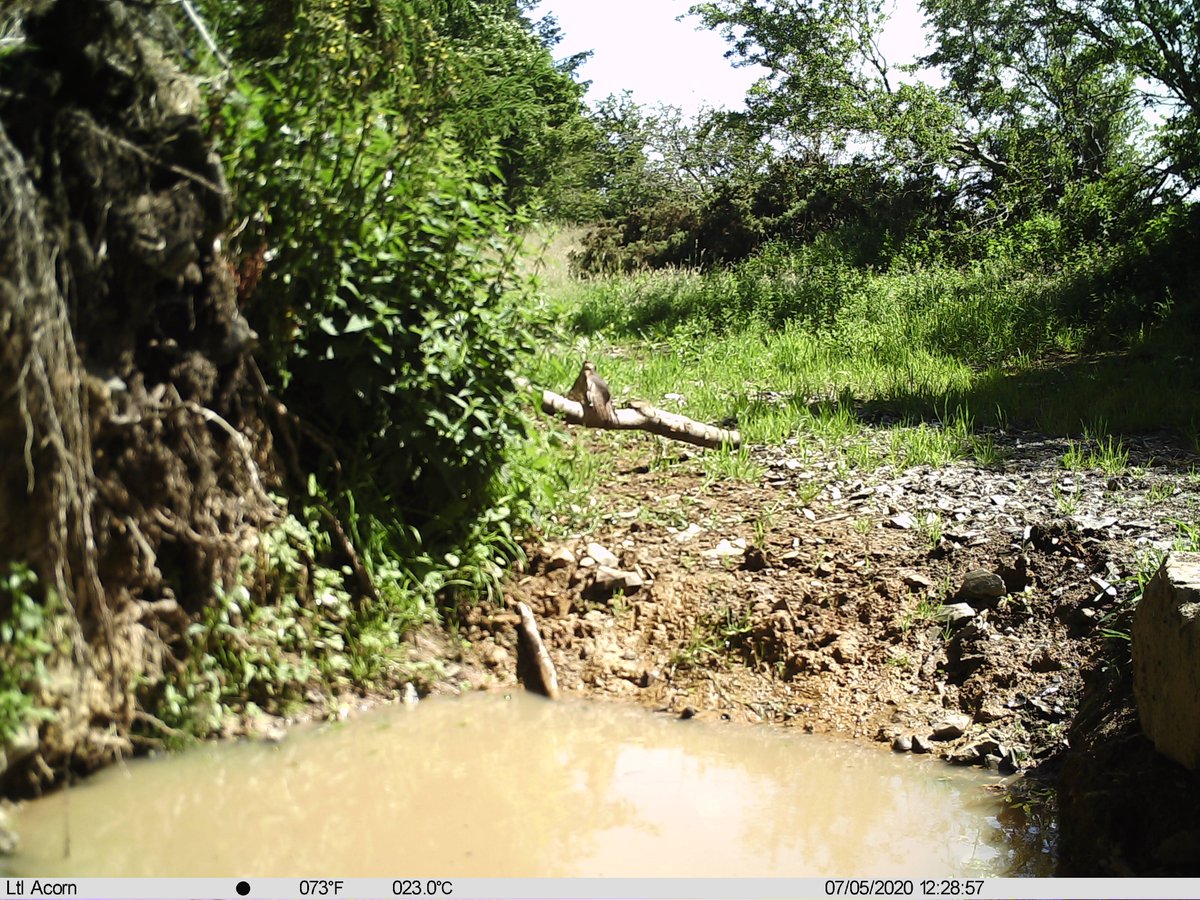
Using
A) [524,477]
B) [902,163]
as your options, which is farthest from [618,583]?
[902,163]

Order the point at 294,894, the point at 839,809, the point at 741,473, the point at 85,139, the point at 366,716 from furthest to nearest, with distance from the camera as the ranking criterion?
the point at 741,473, the point at 366,716, the point at 839,809, the point at 85,139, the point at 294,894

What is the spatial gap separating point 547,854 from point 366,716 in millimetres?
1244

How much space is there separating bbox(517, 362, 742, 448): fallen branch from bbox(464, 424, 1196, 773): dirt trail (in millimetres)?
587

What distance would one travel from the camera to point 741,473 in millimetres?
6715

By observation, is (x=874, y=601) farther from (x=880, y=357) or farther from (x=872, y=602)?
(x=880, y=357)

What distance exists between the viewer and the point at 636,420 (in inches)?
273

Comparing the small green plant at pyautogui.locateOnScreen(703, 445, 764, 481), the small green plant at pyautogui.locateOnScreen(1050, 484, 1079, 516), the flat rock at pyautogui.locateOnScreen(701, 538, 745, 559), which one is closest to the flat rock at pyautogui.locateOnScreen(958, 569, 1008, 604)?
the small green plant at pyautogui.locateOnScreen(1050, 484, 1079, 516)

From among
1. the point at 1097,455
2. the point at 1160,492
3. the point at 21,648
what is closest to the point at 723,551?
the point at 1160,492

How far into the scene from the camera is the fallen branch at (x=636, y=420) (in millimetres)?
6621

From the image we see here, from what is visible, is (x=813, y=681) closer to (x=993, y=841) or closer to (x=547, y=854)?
(x=993, y=841)

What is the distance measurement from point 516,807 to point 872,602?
222cm

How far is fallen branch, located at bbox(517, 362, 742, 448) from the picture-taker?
21.7 feet

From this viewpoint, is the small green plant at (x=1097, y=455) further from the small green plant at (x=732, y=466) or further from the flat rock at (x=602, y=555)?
the flat rock at (x=602, y=555)

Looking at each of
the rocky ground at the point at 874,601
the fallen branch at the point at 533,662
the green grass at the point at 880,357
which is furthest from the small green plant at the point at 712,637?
the green grass at the point at 880,357
